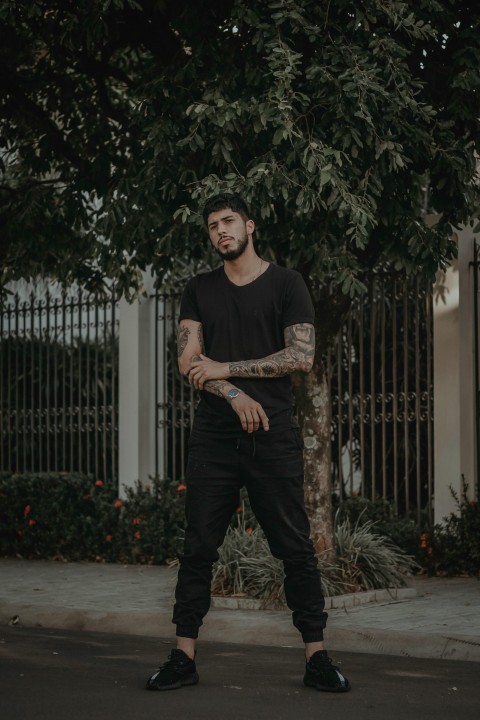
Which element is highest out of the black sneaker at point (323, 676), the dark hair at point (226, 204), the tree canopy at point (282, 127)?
the tree canopy at point (282, 127)

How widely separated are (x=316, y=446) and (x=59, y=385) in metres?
5.47

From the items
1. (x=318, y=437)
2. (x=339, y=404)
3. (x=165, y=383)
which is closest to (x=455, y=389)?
(x=339, y=404)

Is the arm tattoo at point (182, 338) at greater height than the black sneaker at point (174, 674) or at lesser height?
greater

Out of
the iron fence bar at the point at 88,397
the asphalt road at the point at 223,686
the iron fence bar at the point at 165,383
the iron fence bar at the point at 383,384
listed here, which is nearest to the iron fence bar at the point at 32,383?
the iron fence bar at the point at 88,397

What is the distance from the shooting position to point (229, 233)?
538cm

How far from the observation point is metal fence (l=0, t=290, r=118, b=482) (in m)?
12.5

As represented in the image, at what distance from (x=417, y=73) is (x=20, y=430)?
22.2 feet

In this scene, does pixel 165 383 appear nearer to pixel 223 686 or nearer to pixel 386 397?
pixel 386 397

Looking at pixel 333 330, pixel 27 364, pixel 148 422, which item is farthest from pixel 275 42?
pixel 27 364

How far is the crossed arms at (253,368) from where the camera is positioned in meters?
5.15

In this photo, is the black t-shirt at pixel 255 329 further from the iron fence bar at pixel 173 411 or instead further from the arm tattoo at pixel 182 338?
the iron fence bar at pixel 173 411

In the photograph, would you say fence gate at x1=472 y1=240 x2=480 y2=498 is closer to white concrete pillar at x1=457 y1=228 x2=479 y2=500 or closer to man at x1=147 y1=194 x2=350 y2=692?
white concrete pillar at x1=457 y1=228 x2=479 y2=500

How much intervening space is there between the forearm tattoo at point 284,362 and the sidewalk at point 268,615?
2.10 metres

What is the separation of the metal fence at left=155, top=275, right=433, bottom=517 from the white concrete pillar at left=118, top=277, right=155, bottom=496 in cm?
205
